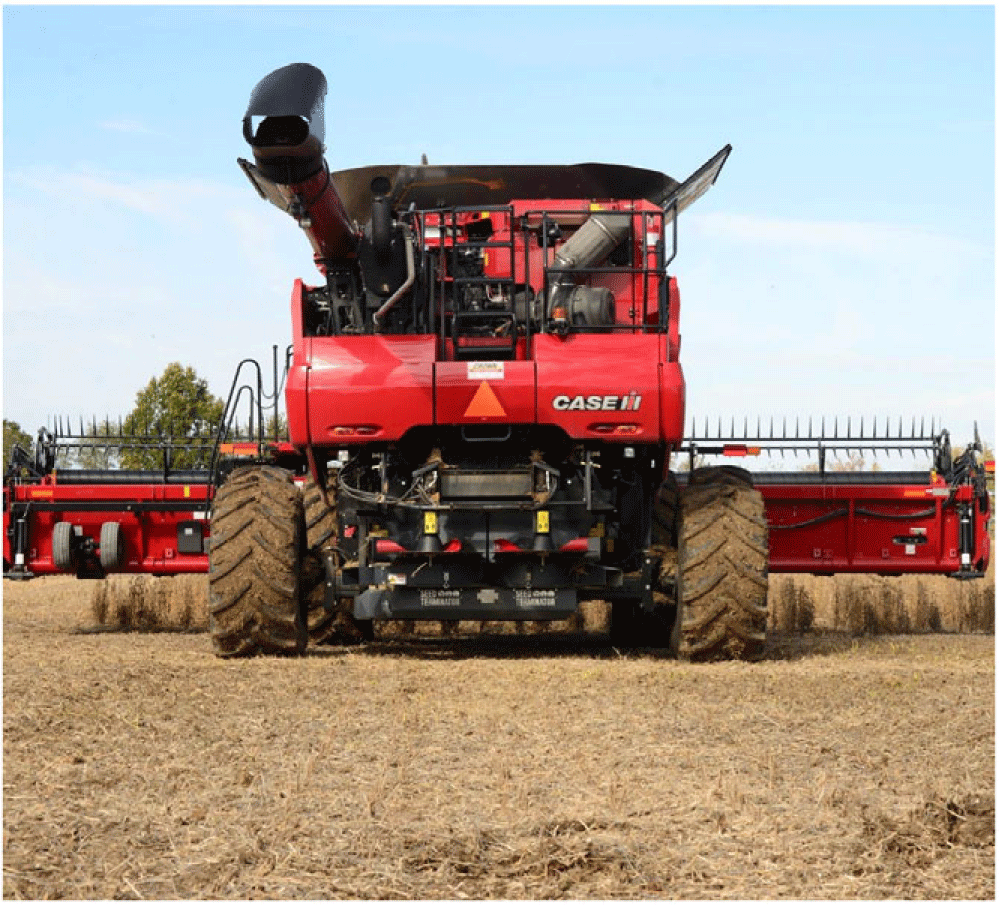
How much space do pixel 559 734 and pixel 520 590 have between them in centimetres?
380

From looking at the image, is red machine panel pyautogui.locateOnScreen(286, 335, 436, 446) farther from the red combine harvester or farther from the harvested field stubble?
the harvested field stubble

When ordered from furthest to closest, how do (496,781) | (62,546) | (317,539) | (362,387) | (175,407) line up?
(175,407) < (62,546) < (317,539) < (362,387) < (496,781)

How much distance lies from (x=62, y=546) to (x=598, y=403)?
6.80 metres

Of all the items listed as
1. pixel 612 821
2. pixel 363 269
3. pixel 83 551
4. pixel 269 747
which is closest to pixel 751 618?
pixel 363 269

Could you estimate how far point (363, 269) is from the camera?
12.0 meters

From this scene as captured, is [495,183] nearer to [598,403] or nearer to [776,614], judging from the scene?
[598,403]

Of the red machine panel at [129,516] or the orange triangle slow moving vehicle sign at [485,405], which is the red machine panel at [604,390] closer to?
the orange triangle slow moving vehicle sign at [485,405]

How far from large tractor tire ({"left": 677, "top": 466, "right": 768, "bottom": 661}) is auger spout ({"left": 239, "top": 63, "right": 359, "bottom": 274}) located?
11.5 feet

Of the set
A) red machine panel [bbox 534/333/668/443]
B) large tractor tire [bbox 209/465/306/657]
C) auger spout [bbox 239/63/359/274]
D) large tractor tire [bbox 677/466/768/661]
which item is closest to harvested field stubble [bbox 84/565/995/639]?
large tractor tire [bbox 209/465/306/657]

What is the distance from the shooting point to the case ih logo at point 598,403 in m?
11.6

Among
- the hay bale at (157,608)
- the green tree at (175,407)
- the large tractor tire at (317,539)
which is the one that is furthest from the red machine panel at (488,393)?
the green tree at (175,407)

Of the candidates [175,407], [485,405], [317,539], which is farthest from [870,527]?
[175,407]

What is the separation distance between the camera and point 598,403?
11.6 metres

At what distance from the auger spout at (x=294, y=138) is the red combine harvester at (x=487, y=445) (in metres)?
0.08
